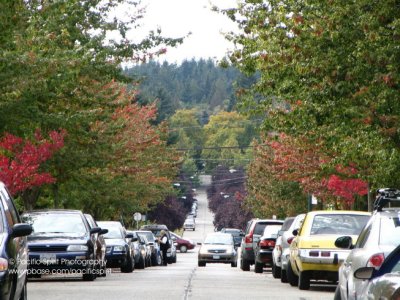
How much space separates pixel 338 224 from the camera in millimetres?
23938

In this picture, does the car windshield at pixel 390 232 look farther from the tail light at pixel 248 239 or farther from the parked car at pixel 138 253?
the tail light at pixel 248 239

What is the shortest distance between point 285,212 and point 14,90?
170 feet

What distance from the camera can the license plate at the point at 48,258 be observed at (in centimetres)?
2528

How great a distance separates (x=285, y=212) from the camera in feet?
244

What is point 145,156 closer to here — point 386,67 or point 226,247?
point 226,247

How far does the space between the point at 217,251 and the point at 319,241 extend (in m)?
29.3

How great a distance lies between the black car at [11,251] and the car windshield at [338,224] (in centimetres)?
926

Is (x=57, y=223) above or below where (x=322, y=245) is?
above

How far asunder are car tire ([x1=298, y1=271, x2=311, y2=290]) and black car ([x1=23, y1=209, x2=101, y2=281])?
4921 millimetres

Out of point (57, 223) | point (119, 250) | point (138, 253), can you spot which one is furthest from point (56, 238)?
point (138, 253)

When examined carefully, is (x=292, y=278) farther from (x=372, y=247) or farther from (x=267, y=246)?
(x=372, y=247)

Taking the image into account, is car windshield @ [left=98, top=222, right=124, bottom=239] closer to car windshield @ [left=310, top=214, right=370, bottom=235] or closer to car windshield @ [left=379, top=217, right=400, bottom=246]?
car windshield @ [left=310, top=214, right=370, bottom=235]

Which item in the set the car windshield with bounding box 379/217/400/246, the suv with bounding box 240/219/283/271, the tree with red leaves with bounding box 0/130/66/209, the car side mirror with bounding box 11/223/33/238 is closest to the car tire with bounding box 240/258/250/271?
the suv with bounding box 240/219/283/271

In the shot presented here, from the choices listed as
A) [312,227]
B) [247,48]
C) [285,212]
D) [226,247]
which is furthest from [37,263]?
[285,212]
